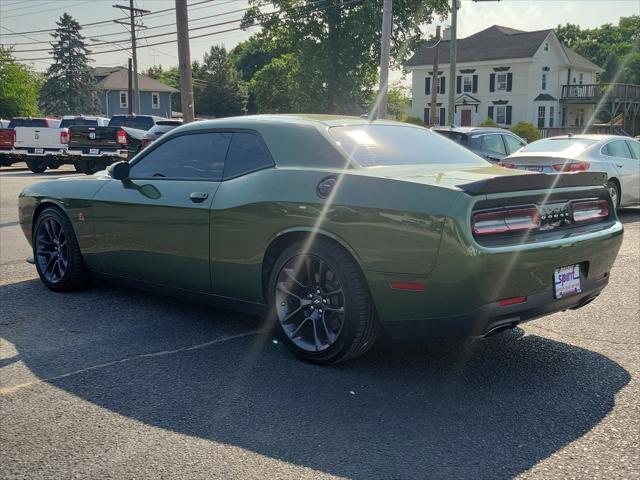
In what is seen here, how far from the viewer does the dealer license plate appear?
3977mm

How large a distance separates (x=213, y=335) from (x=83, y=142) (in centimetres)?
1905

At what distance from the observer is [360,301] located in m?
3.97

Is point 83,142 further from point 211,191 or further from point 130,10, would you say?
point 130,10

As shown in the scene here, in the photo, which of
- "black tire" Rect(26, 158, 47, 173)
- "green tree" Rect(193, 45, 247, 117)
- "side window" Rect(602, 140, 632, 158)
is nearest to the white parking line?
"side window" Rect(602, 140, 632, 158)

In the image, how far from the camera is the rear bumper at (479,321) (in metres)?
3.69

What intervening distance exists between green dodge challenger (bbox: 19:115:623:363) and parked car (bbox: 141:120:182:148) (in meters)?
15.8

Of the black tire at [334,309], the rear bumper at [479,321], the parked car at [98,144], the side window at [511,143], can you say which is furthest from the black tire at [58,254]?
the parked car at [98,144]

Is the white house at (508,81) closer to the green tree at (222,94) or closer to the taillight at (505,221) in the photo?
the green tree at (222,94)

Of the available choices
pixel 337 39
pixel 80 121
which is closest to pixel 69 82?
pixel 337 39

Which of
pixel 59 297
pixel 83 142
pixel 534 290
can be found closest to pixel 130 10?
pixel 83 142

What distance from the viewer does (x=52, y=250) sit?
20.4ft

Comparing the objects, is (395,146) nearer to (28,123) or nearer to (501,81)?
(28,123)

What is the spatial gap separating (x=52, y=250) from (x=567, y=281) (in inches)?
173

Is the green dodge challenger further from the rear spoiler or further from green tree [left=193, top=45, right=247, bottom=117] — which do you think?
green tree [left=193, top=45, right=247, bottom=117]
